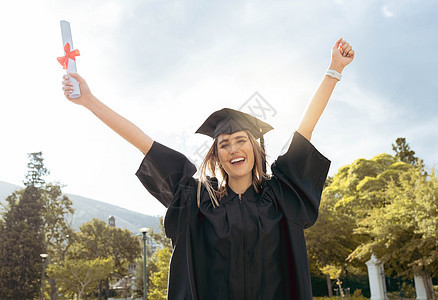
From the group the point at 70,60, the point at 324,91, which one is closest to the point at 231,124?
the point at 324,91

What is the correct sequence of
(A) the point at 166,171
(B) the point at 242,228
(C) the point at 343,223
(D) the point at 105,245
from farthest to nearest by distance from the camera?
1. (D) the point at 105,245
2. (C) the point at 343,223
3. (A) the point at 166,171
4. (B) the point at 242,228

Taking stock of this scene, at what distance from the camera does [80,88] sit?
2416 mm

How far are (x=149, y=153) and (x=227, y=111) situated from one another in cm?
55

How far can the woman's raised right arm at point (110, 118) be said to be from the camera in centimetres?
238

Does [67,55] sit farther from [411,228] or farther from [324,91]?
[411,228]

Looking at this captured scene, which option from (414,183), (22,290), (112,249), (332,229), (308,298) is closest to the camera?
(308,298)

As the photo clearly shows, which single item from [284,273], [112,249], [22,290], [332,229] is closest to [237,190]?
[284,273]

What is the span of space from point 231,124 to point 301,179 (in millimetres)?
518

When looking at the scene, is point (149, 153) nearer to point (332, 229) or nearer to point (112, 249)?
point (332, 229)

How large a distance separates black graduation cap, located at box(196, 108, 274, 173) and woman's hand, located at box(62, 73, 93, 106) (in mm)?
693

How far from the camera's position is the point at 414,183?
66.4 ft

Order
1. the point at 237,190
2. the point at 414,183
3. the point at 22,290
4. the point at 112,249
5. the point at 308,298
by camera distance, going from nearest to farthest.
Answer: the point at 308,298, the point at 237,190, the point at 414,183, the point at 22,290, the point at 112,249

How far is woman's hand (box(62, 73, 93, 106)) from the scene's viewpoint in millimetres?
2375

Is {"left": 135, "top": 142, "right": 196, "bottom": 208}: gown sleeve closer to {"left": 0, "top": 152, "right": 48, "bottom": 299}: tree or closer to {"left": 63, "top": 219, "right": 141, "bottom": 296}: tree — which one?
{"left": 0, "top": 152, "right": 48, "bottom": 299}: tree
